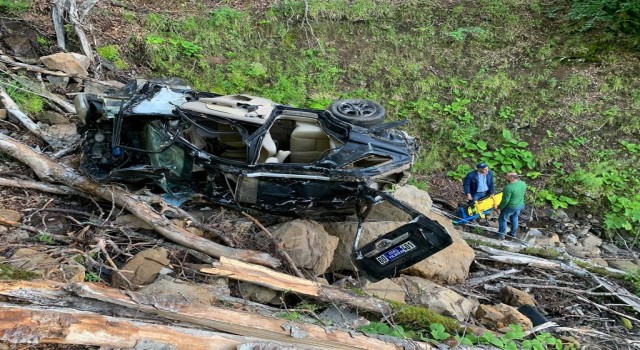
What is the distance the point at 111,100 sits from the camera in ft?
18.3

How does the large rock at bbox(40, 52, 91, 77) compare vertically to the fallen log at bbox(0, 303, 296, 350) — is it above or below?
above

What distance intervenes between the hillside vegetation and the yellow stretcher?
967 millimetres

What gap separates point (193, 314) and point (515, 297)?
369 centimetres

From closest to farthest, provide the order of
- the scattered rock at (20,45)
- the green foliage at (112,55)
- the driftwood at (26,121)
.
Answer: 1. the driftwood at (26,121)
2. the scattered rock at (20,45)
3. the green foliage at (112,55)

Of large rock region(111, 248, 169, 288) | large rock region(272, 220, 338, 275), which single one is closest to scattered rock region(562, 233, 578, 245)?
large rock region(272, 220, 338, 275)

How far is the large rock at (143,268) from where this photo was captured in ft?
14.0

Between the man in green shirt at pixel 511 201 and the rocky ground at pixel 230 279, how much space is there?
1.13 ft

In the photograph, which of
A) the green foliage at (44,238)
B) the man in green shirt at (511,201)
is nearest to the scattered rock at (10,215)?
the green foliage at (44,238)

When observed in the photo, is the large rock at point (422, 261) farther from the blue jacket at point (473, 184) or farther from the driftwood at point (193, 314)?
the driftwood at point (193, 314)

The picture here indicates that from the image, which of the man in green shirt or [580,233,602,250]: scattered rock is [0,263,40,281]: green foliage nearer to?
the man in green shirt

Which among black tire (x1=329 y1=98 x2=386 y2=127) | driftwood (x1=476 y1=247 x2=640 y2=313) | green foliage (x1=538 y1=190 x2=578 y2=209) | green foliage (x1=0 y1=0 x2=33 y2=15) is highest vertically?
green foliage (x1=0 y1=0 x2=33 y2=15)

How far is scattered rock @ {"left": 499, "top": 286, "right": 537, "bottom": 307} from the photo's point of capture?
17.7ft

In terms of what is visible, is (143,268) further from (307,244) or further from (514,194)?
(514,194)

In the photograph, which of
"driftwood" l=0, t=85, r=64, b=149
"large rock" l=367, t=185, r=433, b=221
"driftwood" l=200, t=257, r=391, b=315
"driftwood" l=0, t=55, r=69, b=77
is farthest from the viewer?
"driftwood" l=0, t=55, r=69, b=77
